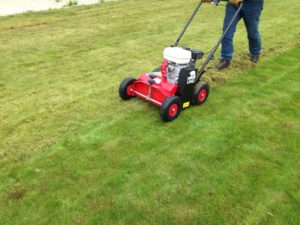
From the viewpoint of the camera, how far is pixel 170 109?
4297mm

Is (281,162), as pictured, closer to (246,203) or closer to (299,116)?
(246,203)

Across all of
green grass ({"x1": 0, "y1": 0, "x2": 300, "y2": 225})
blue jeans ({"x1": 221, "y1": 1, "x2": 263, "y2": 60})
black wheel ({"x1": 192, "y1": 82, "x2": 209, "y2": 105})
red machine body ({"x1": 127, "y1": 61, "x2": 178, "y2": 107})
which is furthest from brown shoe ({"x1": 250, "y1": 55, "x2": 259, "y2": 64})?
red machine body ({"x1": 127, "y1": 61, "x2": 178, "y2": 107})

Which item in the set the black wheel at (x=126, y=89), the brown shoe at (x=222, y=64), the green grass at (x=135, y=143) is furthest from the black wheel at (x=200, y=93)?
the brown shoe at (x=222, y=64)

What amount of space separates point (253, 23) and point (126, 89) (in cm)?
249

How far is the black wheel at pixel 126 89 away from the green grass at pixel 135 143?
0.10 meters

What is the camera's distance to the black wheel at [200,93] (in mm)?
4660

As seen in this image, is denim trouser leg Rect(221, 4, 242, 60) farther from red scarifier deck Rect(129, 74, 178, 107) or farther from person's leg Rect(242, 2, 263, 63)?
red scarifier deck Rect(129, 74, 178, 107)

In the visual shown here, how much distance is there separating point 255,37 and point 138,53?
2.04 m

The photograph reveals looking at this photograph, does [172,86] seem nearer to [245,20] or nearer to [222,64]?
[222,64]

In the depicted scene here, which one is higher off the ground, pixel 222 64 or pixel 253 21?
pixel 253 21

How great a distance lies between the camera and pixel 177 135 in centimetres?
418

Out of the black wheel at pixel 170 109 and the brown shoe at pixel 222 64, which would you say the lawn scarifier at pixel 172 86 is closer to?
the black wheel at pixel 170 109

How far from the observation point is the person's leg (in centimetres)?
570

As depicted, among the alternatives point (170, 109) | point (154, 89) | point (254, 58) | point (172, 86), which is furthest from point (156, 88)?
point (254, 58)
